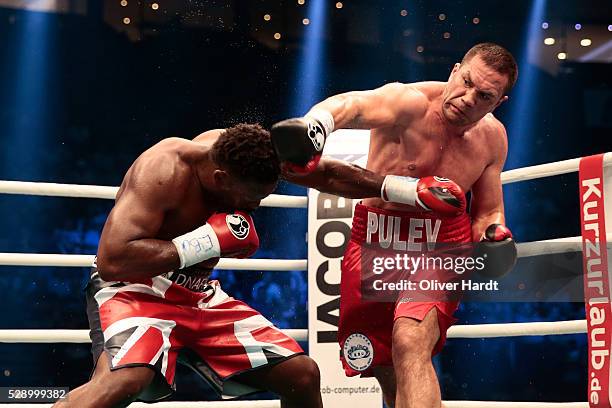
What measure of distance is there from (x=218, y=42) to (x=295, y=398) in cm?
586

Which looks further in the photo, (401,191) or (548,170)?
(548,170)

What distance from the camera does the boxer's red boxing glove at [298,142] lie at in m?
1.70

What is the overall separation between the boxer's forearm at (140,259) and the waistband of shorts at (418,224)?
627 millimetres

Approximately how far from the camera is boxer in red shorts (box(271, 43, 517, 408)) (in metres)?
2.04

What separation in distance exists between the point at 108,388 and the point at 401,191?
33.4 inches

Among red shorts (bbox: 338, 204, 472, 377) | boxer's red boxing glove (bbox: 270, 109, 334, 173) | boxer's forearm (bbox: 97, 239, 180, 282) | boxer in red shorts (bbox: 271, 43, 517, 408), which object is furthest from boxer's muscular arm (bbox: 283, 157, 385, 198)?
boxer's forearm (bbox: 97, 239, 180, 282)

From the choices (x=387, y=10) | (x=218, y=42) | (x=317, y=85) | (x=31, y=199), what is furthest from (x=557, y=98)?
(x=31, y=199)

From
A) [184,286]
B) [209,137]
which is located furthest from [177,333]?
[209,137]

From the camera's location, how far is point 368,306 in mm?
2232

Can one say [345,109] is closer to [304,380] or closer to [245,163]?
[245,163]

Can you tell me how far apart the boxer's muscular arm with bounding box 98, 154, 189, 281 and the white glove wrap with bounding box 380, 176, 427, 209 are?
54cm

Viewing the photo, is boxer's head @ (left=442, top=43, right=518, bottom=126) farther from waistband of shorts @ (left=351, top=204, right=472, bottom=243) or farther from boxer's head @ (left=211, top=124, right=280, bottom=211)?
boxer's head @ (left=211, top=124, right=280, bottom=211)

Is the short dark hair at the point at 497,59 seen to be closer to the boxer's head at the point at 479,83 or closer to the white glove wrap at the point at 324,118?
the boxer's head at the point at 479,83

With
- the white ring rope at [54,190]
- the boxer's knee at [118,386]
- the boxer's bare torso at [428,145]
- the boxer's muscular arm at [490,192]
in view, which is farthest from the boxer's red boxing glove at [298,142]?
the white ring rope at [54,190]
